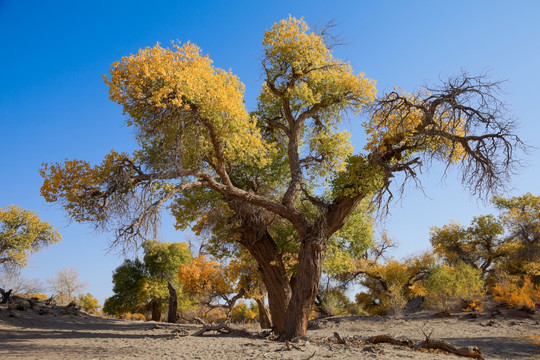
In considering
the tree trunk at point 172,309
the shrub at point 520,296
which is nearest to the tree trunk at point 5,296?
the tree trunk at point 172,309

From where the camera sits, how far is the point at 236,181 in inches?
487

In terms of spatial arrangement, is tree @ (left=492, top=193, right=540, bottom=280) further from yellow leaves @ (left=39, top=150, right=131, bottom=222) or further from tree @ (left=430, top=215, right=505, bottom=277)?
yellow leaves @ (left=39, top=150, right=131, bottom=222)

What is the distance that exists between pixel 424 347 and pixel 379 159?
4634mm

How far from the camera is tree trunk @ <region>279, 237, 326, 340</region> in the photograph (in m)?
9.48

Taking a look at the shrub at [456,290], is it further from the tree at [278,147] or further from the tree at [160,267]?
the tree at [160,267]

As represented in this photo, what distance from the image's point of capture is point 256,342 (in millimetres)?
8680

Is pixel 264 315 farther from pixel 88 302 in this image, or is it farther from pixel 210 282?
pixel 88 302

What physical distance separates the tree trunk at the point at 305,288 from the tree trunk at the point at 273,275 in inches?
66.0

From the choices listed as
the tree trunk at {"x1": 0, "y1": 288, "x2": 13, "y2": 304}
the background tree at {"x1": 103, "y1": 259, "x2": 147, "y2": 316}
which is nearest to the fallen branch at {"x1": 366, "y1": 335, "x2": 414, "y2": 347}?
the tree trunk at {"x1": 0, "y1": 288, "x2": 13, "y2": 304}

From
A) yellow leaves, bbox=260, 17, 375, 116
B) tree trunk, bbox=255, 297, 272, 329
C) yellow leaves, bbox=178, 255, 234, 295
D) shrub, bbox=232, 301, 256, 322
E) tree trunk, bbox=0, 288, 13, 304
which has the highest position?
yellow leaves, bbox=260, 17, 375, 116

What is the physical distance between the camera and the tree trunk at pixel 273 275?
1133 centimetres

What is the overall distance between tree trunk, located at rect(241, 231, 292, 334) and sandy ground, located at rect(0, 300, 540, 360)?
153 centimetres

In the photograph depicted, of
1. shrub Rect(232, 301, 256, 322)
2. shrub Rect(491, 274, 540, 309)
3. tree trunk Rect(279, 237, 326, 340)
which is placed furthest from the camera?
shrub Rect(232, 301, 256, 322)

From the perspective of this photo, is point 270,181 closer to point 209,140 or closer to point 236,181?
point 236,181
